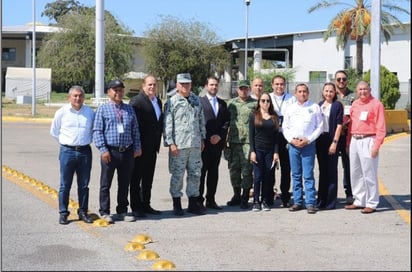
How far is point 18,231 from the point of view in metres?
6.82

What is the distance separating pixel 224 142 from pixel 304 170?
1.20 m

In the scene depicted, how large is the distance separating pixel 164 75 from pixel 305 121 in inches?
1864

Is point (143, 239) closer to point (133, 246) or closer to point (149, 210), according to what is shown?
point (133, 246)

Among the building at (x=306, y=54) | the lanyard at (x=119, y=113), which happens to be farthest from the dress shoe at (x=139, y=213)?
the building at (x=306, y=54)

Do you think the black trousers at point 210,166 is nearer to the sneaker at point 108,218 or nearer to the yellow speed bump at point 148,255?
the sneaker at point 108,218

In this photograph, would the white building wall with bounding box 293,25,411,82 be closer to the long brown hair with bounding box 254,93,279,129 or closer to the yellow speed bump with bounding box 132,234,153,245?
the long brown hair with bounding box 254,93,279,129

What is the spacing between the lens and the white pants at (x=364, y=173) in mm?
7930

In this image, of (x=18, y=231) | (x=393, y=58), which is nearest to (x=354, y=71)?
(x=393, y=58)

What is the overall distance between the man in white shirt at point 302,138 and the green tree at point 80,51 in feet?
145

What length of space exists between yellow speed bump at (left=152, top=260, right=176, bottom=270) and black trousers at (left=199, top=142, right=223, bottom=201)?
8.85ft

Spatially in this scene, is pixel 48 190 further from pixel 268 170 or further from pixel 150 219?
pixel 268 170

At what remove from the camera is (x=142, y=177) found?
781cm

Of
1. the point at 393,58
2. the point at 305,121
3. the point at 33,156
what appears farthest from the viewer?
the point at 393,58

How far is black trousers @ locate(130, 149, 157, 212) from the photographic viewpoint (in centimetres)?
769
